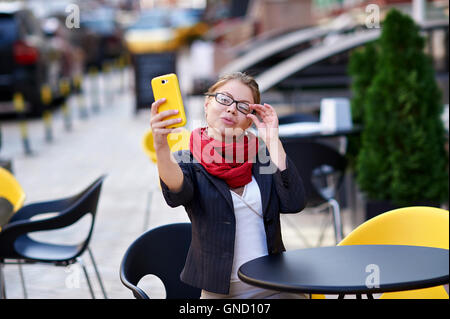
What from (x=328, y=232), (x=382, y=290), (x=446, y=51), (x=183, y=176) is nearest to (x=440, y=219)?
(x=382, y=290)

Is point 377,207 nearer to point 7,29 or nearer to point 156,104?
point 156,104

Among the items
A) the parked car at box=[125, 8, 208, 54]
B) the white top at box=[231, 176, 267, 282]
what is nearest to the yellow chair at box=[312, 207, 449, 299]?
the white top at box=[231, 176, 267, 282]

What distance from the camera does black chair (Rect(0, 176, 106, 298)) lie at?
376 centimetres

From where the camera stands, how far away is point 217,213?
94.4 inches

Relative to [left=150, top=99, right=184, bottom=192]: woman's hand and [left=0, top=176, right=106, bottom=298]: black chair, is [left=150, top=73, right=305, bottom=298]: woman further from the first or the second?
[left=0, top=176, right=106, bottom=298]: black chair

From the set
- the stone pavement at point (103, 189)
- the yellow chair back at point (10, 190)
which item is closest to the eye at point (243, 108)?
the stone pavement at point (103, 189)

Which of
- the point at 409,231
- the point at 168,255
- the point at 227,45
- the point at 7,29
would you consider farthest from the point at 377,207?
the point at 227,45

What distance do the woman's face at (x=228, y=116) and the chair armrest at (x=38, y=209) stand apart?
207 centimetres

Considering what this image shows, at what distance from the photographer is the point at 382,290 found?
80.3 inches

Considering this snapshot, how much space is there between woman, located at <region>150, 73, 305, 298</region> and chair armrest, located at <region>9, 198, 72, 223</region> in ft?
6.53

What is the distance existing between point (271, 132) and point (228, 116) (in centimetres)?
15
